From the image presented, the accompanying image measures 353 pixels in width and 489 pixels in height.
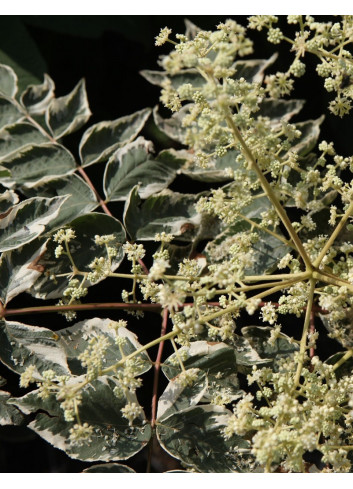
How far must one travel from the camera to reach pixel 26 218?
1.81 meters

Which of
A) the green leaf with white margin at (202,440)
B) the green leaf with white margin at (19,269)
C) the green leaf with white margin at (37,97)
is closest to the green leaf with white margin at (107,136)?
the green leaf with white margin at (37,97)

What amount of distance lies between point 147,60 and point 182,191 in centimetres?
76

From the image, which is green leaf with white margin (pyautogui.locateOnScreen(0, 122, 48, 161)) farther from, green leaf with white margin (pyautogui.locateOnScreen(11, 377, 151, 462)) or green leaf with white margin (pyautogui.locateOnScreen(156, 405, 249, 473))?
green leaf with white margin (pyautogui.locateOnScreen(156, 405, 249, 473))

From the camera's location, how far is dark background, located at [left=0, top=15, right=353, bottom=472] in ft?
7.25

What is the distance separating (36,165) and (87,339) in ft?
2.19

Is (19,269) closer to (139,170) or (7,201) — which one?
(7,201)

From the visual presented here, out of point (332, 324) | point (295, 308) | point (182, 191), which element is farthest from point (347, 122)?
point (295, 308)

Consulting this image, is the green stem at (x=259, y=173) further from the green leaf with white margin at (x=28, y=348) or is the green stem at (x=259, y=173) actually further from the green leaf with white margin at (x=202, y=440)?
the green leaf with white margin at (x=28, y=348)

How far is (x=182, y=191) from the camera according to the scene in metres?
2.22

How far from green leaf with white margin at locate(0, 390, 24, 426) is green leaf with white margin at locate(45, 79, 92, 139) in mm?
940

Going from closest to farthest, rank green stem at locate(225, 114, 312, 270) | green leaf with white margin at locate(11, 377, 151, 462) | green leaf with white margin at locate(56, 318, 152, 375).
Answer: green stem at locate(225, 114, 312, 270) < green leaf with white margin at locate(11, 377, 151, 462) < green leaf with white margin at locate(56, 318, 152, 375)

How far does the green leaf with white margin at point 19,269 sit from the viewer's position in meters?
1.79

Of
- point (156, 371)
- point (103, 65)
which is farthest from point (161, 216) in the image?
point (103, 65)

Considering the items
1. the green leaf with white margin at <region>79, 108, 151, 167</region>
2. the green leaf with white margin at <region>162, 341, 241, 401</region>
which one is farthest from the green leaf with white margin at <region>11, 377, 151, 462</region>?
the green leaf with white margin at <region>79, 108, 151, 167</region>
